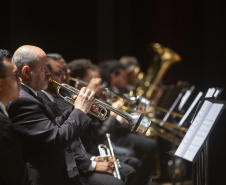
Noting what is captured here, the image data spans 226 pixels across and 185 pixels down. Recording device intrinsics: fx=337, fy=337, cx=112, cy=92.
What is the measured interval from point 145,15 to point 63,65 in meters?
4.40

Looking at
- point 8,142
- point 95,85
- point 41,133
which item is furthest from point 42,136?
point 95,85

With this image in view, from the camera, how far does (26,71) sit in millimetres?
2287

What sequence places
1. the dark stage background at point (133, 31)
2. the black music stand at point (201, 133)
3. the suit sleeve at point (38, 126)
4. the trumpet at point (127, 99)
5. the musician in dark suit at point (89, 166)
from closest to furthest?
1. the suit sleeve at point (38, 126)
2. the black music stand at point (201, 133)
3. the musician in dark suit at point (89, 166)
4. the trumpet at point (127, 99)
5. the dark stage background at point (133, 31)

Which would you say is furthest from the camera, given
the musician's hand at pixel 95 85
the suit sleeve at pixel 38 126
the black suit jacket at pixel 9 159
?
the musician's hand at pixel 95 85

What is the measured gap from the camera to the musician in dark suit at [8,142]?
1.73m

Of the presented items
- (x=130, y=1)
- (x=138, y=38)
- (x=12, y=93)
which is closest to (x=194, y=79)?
(x=138, y=38)

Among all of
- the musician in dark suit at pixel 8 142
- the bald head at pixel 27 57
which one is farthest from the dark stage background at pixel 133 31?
the musician in dark suit at pixel 8 142

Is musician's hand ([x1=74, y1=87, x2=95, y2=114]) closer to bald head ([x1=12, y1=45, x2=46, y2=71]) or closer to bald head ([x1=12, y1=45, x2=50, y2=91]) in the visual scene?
bald head ([x1=12, y1=45, x2=50, y2=91])

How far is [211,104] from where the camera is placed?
7.88 ft

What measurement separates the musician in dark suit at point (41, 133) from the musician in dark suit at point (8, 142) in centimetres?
22

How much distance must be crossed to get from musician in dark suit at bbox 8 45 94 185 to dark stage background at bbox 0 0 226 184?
185cm

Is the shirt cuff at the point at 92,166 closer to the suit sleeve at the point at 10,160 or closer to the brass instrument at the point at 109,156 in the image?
the brass instrument at the point at 109,156

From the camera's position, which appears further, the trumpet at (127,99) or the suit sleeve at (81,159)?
the trumpet at (127,99)

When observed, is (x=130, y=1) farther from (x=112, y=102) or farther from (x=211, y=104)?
(x=211, y=104)
